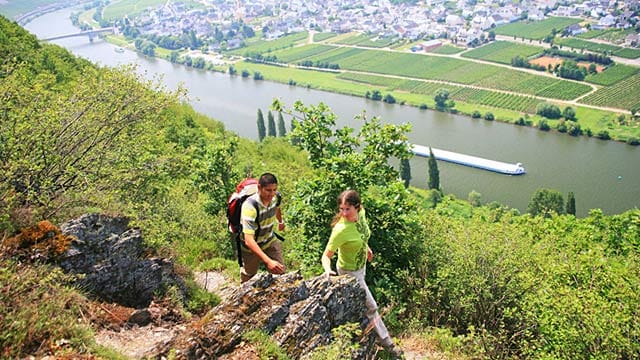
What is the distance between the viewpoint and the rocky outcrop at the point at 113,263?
4.61 meters

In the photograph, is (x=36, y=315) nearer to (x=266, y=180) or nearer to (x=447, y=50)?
(x=266, y=180)

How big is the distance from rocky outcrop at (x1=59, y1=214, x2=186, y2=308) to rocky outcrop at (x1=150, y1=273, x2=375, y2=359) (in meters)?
1.32

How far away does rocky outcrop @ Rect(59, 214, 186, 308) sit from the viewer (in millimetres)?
4609

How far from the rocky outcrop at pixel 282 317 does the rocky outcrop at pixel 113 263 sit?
1317mm

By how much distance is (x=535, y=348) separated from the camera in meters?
5.39

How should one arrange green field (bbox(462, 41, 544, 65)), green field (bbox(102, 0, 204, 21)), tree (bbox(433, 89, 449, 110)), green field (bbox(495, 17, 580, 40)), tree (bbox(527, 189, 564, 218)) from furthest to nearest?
green field (bbox(102, 0, 204, 21)) → green field (bbox(495, 17, 580, 40)) → green field (bbox(462, 41, 544, 65)) → tree (bbox(433, 89, 449, 110)) → tree (bbox(527, 189, 564, 218))

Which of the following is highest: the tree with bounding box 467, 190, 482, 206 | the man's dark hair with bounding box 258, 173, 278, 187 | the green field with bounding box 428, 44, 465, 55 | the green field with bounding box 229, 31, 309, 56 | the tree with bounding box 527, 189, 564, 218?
the man's dark hair with bounding box 258, 173, 278, 187

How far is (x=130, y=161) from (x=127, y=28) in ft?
326

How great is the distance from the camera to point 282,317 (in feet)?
13.5

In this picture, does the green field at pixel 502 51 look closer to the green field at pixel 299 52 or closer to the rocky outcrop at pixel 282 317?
the green field at pixel 299 52

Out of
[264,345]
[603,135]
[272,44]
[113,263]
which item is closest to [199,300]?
[113,263]

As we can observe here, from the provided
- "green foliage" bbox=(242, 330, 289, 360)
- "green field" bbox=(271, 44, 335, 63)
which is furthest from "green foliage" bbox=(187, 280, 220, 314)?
"green field" bbox=(271, 44, 335, 63)

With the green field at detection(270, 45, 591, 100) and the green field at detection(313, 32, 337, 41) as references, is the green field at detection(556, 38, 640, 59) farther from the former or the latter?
the green field at detection(313, 32, 337, 41)

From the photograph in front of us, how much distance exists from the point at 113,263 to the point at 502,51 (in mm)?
73433
